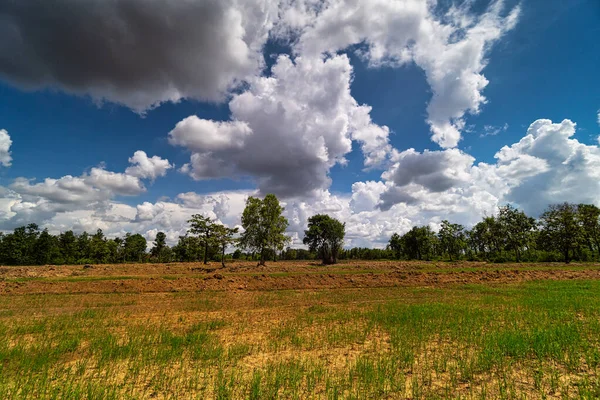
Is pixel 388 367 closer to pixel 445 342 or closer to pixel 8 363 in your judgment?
pixel 445 342

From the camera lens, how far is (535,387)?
722 cm

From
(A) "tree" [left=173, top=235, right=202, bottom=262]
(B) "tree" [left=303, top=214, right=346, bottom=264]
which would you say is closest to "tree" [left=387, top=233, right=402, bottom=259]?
(B) "tree" [left=303, top=214, right=346, bottom=264]

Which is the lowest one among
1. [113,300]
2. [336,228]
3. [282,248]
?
[113,300]

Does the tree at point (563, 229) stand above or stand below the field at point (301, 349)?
above

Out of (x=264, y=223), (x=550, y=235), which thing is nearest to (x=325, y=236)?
(x=264, y=223)

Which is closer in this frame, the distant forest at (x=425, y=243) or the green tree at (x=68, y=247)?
the distant forest at (x=425, y=243)

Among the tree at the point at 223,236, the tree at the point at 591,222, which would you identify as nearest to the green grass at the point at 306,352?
the tree at the point at 223,236

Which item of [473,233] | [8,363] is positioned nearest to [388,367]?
[8,363]

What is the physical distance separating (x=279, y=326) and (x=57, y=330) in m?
10.6

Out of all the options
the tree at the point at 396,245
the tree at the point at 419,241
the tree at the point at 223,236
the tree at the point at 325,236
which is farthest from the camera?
the tree at the point at 396,245

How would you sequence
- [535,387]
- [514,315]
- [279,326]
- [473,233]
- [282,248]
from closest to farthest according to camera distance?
[535,387] → [279,326] → [514,315] → [282,248] → [473,233]

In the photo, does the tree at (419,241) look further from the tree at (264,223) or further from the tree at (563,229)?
the tree at (264,223)

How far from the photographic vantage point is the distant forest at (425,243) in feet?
212

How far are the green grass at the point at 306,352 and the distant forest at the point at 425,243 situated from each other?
39.1m
